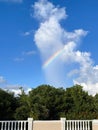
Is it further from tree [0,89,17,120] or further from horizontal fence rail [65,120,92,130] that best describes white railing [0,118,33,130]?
tree [0,89,17,120]

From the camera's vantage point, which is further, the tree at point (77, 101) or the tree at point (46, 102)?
the tree at point (77, 101)

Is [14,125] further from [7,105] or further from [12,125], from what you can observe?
[7,105]

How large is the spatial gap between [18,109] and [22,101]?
7.78 feet

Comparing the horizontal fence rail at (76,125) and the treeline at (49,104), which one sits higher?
the treeline at (49,104)

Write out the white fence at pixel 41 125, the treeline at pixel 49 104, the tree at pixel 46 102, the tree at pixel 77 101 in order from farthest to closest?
the tree at pixel 77 101, the tree at pixel 46 102, the treeline at pixel 49 104, the white fence at pixel 41 125

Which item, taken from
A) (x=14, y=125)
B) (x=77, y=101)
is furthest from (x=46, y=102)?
(x=14, y=125)

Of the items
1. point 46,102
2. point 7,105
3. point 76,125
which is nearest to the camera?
point 76,125

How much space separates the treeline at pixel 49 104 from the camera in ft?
90.2

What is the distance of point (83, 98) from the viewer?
32.8m

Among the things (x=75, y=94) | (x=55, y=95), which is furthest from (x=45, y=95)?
(x=75, y=94)

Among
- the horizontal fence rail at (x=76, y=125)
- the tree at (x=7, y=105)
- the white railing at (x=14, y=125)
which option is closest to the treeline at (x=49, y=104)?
the tree at (x=7, y=105)

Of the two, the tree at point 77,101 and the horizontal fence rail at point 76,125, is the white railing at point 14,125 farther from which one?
the tree at point 77,101

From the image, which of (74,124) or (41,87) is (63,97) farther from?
(74,124)

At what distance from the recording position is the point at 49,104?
99.7ft
